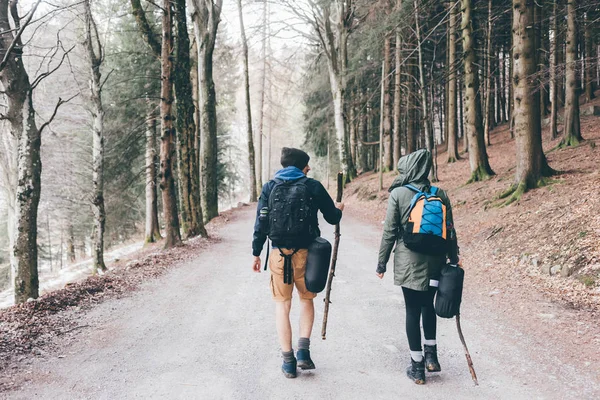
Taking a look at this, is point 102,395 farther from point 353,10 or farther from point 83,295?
point 353,10

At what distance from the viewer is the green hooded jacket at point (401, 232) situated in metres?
3.92

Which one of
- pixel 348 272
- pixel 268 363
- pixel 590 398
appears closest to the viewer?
pixel 590 398

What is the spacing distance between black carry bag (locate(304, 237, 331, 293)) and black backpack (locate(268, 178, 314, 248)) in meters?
0.15

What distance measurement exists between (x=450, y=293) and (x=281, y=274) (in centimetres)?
147

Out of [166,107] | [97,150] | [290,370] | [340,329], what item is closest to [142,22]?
[166,107]

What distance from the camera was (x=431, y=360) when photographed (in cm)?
414

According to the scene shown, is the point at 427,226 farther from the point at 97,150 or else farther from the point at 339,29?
the point at 339,29

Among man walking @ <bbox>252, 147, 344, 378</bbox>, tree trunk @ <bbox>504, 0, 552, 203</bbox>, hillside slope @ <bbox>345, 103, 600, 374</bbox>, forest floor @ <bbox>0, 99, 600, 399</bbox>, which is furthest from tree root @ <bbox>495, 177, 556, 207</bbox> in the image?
man walking @ <bbox>252, 147, 344, 378</bbox>

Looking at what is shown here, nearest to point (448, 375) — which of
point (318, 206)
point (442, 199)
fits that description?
point (442, 199)

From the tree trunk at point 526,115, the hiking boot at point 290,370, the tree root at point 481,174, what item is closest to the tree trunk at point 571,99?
Answer: the tree root at point 481,174

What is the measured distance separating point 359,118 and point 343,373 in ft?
87.1

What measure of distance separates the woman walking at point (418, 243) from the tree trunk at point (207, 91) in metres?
12.2

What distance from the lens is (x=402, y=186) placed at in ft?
13.6

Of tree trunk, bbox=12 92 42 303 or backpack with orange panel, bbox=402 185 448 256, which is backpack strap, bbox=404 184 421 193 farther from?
tree trunk, bbox=12 92 42 303
